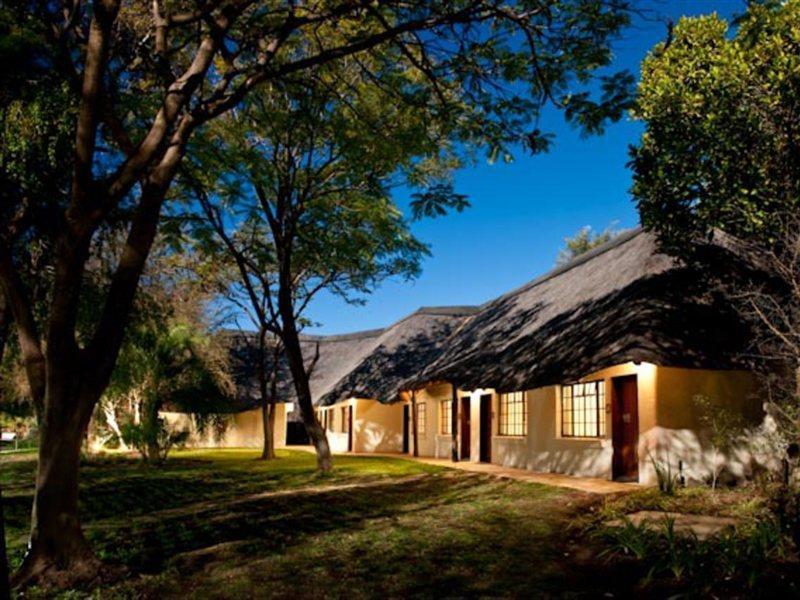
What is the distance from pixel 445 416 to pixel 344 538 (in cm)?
1528

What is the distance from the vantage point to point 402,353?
1162 inches

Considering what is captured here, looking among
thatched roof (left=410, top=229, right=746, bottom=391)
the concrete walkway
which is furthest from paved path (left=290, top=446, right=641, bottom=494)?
thatched roof (left=410, top=229, right=746, bottom=391)

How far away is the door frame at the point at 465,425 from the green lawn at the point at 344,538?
6.13 meters

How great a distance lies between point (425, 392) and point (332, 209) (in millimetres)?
9254

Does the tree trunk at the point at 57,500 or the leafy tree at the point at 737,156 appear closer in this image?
the tree trunk at the point at 57,500

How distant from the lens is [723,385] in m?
12.0

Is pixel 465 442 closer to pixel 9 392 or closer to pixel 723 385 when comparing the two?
pixel 723 385

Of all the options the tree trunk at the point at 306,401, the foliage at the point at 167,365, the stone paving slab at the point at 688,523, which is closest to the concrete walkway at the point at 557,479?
the stone paving slab at the point at 688,523

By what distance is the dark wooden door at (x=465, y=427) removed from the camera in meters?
21.5

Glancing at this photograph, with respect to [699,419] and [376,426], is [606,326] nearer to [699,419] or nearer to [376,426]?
[699,419]

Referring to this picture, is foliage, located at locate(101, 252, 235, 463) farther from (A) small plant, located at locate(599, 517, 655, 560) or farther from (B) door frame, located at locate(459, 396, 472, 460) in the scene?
(B) door frame, located at locate(459, 396, 472, 460)

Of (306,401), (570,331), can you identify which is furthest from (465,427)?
(570,331)

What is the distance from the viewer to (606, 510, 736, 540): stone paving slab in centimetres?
750

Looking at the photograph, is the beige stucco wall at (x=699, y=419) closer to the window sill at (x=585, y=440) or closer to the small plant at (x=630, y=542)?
the window sill at (x=585, y=440)
